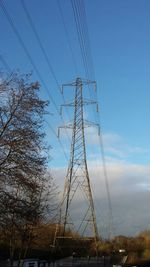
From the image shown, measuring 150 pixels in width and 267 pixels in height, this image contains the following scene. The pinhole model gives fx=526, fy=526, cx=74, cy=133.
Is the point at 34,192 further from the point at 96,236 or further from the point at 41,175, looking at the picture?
the point at 96,236

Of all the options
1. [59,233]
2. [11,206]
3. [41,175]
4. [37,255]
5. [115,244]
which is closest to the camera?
[11,206]

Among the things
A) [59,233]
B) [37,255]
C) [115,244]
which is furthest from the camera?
[115,244]

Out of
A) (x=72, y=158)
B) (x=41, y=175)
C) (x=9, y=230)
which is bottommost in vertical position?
(x=9, y=230)

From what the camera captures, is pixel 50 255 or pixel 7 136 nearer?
pixel 7 136

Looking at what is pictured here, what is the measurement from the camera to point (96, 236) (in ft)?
158

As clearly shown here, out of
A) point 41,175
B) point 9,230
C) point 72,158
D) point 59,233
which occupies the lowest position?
point 9,230

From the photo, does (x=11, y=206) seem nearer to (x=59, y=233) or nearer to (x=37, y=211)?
(x=37, y=211)

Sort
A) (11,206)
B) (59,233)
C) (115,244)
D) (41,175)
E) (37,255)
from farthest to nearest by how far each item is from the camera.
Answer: (115,244) < (37,255) < (59,233) < (41,175) < (11,206)

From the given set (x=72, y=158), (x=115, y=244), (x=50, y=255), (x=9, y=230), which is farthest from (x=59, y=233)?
(x=115, y=244)

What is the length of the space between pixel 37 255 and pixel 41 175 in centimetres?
3135

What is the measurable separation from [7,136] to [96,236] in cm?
2430

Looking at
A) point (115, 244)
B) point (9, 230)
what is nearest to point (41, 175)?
point (9, 230)

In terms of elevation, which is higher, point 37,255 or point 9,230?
point 37,255

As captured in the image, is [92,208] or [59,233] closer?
[92,208]
